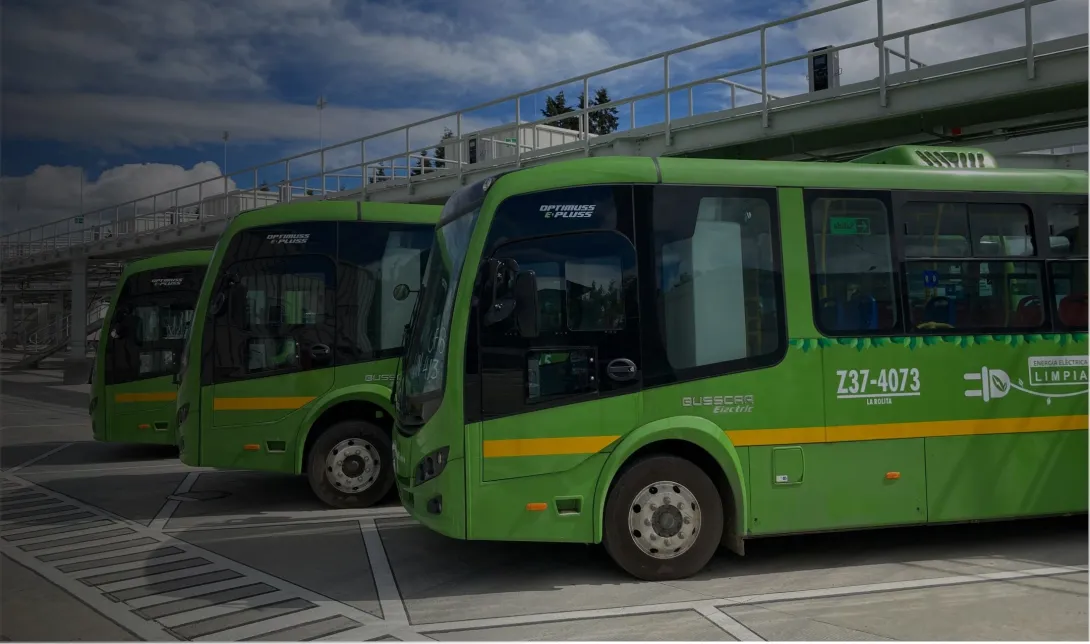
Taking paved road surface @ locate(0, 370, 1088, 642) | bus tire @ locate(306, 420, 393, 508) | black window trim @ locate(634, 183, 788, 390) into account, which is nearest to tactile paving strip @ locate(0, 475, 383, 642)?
paved road surface @ locate(0, 370, 1088, 642)

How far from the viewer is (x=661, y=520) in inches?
254

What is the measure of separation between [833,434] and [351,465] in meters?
5.24

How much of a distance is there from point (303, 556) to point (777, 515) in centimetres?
396

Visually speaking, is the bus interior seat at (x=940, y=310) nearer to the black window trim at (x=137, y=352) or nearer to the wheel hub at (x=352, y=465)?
the wheel hub at (x=352, y=465)

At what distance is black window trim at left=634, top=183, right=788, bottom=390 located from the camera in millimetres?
6574

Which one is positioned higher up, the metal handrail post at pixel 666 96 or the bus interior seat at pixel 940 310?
the metal handrail post at pixel 666 96

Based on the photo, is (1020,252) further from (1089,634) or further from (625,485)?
(625,485)

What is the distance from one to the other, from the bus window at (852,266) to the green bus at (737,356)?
18mm

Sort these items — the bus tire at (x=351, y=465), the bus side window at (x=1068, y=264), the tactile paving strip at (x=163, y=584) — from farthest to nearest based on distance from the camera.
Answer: the bus tire at (x=351, y=465), the bus side window at (x=1068, y=264), the tactile paving strip at (x=163, y=584)

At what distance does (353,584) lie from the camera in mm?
6633

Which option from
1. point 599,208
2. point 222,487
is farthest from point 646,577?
point 222,487

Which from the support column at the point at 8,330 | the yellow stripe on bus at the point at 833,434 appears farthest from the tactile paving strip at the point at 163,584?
the support column at the point at 8,330

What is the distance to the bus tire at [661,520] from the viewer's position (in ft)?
21.0

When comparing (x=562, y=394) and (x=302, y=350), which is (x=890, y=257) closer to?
(x=562, y=394)
